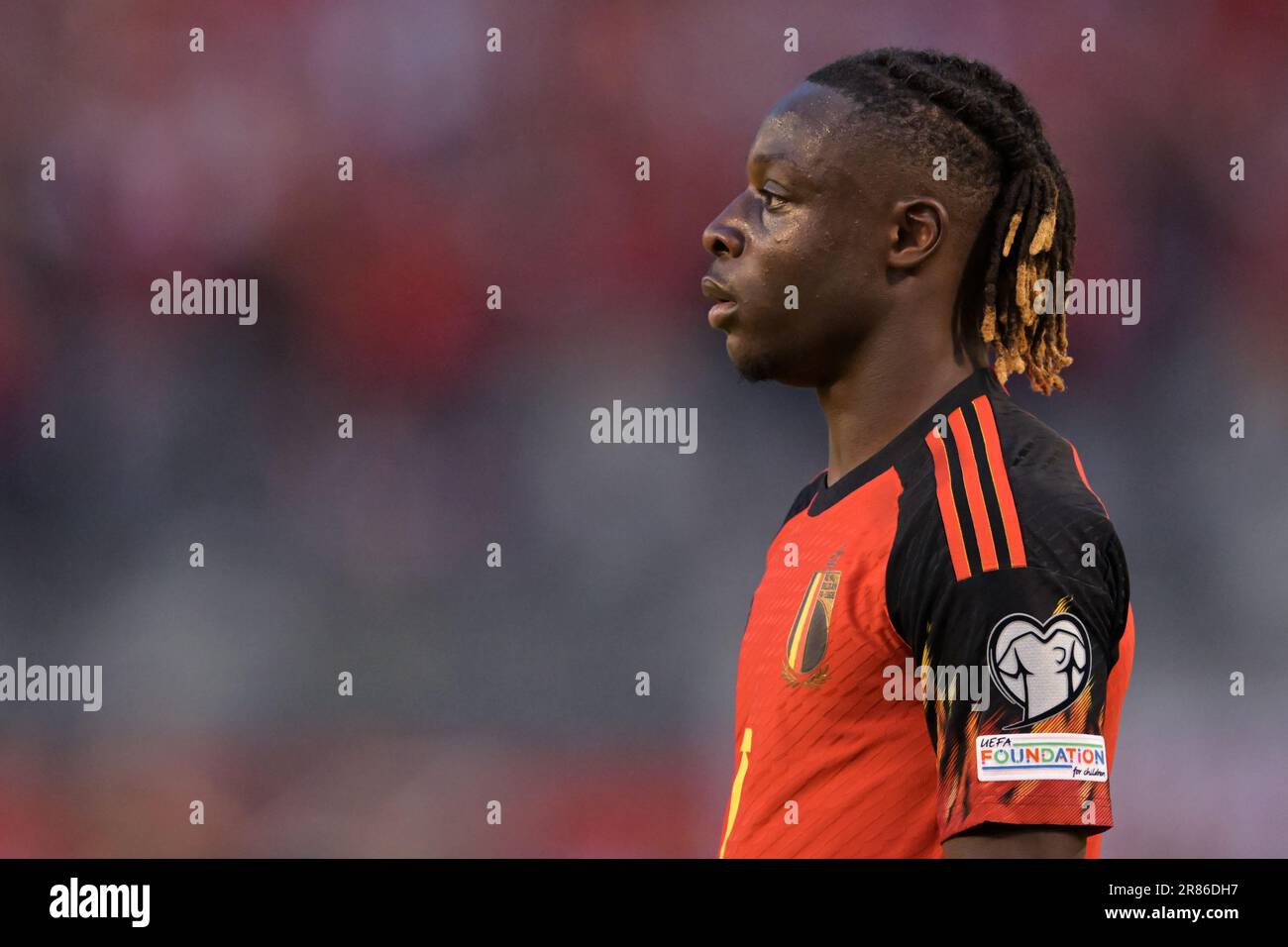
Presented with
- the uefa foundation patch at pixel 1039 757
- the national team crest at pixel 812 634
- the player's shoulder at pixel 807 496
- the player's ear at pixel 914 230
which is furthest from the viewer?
the player's shoulder at pixel 807 496

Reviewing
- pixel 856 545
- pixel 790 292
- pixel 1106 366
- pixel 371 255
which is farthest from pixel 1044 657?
pixel 371 255

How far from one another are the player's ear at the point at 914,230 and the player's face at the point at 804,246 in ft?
0.07

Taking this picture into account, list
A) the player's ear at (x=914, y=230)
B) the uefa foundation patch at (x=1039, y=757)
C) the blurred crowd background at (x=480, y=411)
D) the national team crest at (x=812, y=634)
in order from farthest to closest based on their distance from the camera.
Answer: the blurred crowd background at (x=480, y=411) < the player's ear at (x=914, y=230) < the national team crest at (x=812, y=634) < the uefa foundation patch at (x=1039, y=757)

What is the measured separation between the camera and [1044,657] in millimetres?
1778

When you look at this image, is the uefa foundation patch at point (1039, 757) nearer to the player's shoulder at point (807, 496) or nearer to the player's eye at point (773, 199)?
the player's shoulder at point (807, 496)

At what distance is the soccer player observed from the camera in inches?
70.3

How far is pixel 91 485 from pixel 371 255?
169 cm

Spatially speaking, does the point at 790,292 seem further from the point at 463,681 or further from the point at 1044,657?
the point at 463,681

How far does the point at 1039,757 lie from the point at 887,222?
850 millimetres

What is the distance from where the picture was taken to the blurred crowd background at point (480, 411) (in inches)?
246

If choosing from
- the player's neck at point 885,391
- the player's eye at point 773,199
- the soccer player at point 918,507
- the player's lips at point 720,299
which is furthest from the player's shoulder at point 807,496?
the player's eye at point 773,199

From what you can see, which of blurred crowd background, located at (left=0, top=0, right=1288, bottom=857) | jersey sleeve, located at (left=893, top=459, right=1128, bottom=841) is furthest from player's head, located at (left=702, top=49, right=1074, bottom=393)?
blurred crowd background, located at (left=0, top=0, right=1288, bottom=857)

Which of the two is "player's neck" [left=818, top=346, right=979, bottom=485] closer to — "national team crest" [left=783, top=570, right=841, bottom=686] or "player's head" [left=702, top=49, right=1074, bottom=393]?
"player's head" [left=702, top=49, right=1074, bottom=393]

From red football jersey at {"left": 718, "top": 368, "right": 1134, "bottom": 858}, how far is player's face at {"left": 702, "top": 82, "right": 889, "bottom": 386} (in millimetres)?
203
